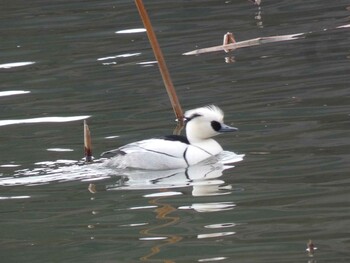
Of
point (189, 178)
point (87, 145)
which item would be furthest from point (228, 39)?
point (189, 178)

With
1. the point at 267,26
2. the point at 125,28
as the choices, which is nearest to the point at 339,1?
the point at 267,26

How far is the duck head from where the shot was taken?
489 inches

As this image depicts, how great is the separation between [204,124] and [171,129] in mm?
978

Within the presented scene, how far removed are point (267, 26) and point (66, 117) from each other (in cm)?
568

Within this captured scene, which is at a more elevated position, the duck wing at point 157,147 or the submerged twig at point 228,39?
the submerged twig at point 228,39

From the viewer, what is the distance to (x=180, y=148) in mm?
12133

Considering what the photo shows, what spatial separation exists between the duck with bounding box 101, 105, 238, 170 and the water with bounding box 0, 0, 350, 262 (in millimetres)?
217

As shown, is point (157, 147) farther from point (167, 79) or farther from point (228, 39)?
point (228, 39)

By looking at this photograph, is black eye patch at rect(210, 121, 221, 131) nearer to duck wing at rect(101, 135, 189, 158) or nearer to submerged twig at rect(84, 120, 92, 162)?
duck wing at rect(101, 135, 189, 158)

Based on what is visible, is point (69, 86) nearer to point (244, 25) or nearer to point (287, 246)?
point (244, 25)

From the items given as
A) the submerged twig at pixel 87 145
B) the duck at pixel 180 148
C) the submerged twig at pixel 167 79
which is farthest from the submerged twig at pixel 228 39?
the submerged twig at pixel 87 145

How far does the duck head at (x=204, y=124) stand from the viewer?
1241 cm

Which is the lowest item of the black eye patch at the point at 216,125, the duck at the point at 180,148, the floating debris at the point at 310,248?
the floating debris at the point at 310,248

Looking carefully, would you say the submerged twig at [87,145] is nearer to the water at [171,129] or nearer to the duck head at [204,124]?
the water at [171,129]
